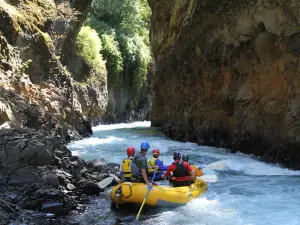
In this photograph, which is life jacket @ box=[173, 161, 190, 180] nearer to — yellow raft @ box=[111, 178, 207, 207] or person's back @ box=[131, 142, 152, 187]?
yellow raft @ box=[111, 178, 207, 207]

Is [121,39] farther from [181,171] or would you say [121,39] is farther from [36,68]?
[181,171]

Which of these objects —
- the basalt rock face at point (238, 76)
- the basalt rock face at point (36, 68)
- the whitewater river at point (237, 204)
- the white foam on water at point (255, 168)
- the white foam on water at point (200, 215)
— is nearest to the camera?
the white foam on water at point (200, 215)

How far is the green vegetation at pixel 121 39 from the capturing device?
31156mm

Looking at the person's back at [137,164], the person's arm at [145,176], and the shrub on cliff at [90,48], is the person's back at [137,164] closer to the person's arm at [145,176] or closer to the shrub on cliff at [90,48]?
the person's arm at [145,176]

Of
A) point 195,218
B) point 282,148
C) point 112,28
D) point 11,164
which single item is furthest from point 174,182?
point 112,28

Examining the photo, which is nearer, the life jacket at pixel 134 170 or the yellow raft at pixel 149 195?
the yellow raft at pixel 149 195

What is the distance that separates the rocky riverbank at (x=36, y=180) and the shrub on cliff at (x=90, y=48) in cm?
1685

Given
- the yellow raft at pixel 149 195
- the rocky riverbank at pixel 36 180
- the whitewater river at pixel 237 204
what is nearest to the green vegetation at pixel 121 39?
the whitewater river at pixel 237 204

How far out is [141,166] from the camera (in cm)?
841

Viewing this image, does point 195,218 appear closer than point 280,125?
Yes

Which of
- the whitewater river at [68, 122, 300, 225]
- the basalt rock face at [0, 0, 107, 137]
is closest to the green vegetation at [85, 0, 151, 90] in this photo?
the basalt rock face at [0, 0, 107, 137]

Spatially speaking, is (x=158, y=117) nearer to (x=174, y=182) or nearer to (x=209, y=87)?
(x=209, y=87)

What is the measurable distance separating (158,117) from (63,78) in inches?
418

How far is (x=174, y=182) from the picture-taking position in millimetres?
8953
